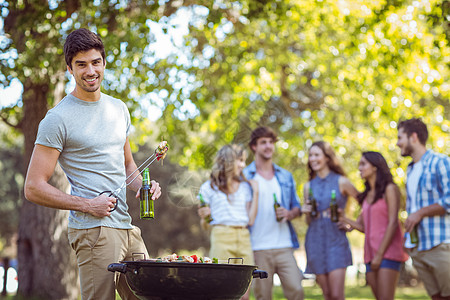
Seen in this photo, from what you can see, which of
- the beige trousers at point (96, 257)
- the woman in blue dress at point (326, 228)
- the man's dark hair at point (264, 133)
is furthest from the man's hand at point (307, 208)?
the beige trousers at point (96, 257)

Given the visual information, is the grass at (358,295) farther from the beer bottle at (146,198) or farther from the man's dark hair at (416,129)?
the beer bottle at (146,198)

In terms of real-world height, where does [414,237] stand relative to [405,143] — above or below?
below

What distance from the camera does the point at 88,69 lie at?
11.6 ft

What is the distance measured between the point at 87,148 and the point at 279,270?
11.6 ft

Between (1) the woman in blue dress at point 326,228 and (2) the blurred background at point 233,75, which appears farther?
(2) the blurred background at point 233,75

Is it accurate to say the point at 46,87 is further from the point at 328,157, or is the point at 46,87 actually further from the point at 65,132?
the point at 65,132

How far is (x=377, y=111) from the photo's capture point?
43.8 ft

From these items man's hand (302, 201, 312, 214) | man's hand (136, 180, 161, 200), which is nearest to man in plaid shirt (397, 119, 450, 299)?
man's hand (302, 201, 312, 214)

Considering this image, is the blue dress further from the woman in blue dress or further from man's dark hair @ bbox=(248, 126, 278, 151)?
man's dark hair @ bbox=(248, 126, 278, 151)

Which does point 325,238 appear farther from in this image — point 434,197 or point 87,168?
point 87,168

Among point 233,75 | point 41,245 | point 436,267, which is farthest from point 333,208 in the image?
point 233,75

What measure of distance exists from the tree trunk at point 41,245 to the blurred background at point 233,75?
0.07 ft

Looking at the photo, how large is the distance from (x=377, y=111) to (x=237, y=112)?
140 inches

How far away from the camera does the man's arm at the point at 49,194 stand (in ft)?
11.1
